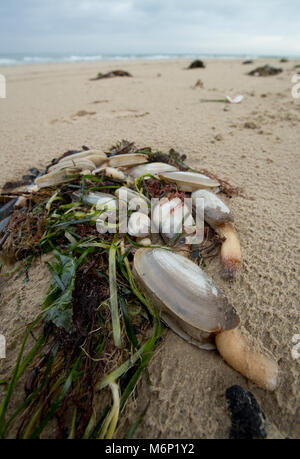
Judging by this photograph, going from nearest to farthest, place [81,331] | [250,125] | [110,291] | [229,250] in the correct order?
[81,331], [110,291], [229,250], [250,125]

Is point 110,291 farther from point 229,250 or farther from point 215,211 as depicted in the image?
point 215,211

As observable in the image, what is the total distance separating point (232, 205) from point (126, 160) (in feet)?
3.25

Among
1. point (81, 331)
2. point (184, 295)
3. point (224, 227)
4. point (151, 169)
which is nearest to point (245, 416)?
point (184, 295)

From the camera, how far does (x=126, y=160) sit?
7.59 feet

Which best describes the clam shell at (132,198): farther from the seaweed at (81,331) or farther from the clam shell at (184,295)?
the clam shell at (184,295)

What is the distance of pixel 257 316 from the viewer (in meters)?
1.34

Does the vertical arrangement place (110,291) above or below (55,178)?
below

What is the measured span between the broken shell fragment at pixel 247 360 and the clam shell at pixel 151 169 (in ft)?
4.56

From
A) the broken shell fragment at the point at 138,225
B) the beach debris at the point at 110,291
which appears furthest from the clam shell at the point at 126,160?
the broken shell fragment at the point at 138,225

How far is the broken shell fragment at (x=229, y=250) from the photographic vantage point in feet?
4.99

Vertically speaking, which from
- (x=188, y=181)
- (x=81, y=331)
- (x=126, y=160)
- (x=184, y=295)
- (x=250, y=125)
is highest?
(x=250, y=125)
